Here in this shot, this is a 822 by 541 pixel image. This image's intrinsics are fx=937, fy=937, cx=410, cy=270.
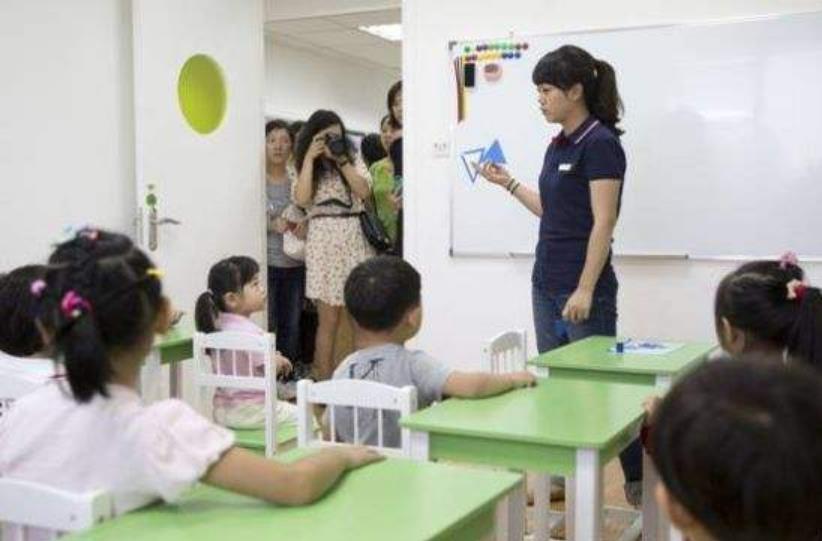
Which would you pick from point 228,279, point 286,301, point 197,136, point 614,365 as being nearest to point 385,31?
point 286,301

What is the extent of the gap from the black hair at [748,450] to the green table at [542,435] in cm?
90

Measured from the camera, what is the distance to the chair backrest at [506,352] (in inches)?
109

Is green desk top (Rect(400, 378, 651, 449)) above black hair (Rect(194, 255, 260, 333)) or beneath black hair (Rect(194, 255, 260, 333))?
beneath

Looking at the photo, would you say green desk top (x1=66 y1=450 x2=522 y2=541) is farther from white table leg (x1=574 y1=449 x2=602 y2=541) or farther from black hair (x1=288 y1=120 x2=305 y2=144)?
black hair (x1=288 y1=120 x2=305 y2=144)

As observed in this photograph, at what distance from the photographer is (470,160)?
4770 millimetres

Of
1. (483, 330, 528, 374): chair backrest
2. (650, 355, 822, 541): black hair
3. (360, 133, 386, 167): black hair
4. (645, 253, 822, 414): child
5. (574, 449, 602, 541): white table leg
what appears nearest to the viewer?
(650, 355, 822, 541): black hair

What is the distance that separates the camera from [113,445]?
1447 millimetres

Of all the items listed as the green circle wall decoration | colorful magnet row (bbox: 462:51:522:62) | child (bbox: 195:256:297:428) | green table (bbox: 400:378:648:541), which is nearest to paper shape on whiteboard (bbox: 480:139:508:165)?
colorful magnet row (bbox: 462:51:522:62)

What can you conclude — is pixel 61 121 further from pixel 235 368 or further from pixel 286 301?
pixel 235 368

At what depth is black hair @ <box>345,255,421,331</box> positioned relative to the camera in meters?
2.33

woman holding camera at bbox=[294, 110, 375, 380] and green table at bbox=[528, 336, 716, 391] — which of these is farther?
woman holding camera at bbox=[294, 110, 375, 380]

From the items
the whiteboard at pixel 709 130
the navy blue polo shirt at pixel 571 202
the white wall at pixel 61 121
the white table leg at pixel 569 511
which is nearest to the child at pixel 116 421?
the white table leg at pixel 569 511

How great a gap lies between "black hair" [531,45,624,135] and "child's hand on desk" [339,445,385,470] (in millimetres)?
1845

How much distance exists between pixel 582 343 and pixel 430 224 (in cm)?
202
